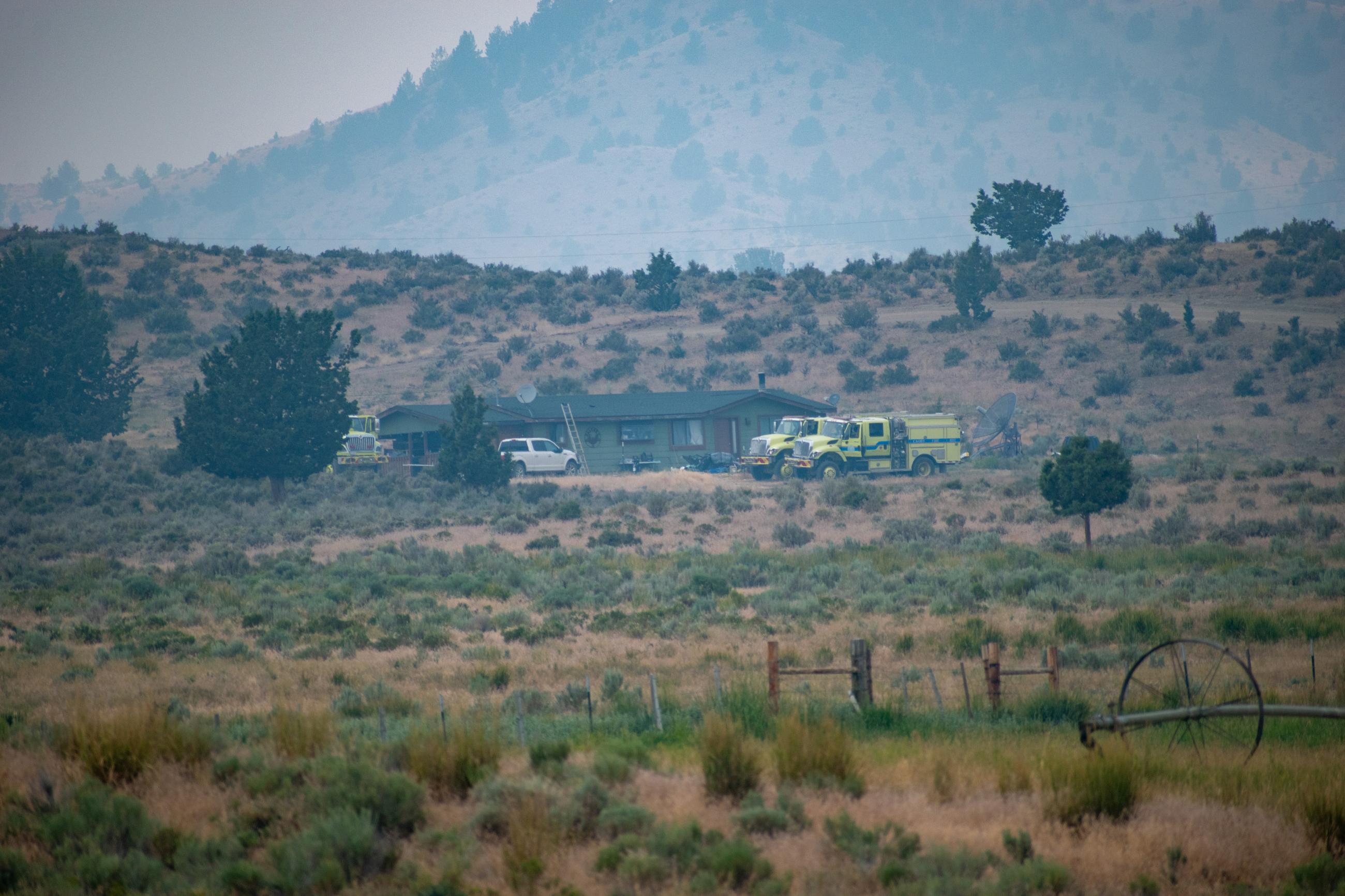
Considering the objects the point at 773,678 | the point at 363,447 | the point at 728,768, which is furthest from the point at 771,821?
the point at 363,447

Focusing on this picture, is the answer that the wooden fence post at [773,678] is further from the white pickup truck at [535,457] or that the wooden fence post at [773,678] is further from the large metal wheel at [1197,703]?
the white pickup truck at [535,457]

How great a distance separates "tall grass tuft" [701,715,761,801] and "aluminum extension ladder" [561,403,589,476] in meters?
44.3

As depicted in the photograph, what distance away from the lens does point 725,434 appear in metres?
56.4

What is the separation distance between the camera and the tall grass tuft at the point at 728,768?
32.4ft

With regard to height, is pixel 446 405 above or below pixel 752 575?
above

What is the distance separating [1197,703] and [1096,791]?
18.9ft

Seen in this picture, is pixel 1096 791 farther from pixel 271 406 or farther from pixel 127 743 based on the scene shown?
pixel 271 406

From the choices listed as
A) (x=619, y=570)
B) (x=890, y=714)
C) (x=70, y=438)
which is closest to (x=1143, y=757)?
(x=890, y=714)

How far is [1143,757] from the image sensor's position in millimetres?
10898

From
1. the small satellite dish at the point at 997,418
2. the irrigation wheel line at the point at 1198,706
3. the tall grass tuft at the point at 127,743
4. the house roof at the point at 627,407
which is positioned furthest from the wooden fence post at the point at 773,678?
the small satellite dish at the point at 997,418

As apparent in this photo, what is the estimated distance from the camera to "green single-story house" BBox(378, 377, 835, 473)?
55.1 meters

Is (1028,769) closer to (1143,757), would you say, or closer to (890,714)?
(1143,757)

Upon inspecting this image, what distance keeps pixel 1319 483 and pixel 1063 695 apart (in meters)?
28.5

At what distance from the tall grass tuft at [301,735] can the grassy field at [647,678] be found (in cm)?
3
